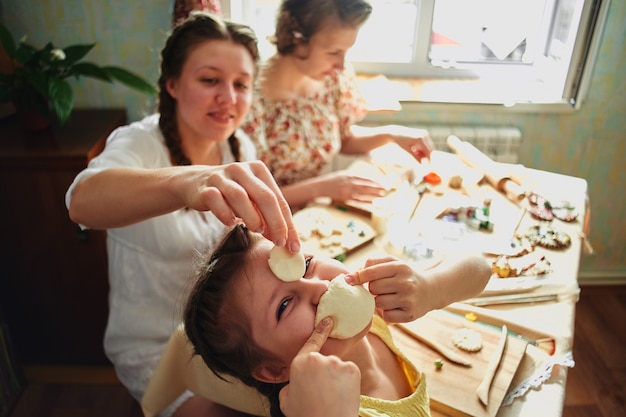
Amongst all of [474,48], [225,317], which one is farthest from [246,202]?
[474,48]

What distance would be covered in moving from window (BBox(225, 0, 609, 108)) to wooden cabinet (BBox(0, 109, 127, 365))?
106 centimetres

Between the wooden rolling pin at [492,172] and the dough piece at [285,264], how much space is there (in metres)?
1.01

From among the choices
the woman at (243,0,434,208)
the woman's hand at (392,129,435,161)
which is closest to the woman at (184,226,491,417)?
the woman at (243,0,434,208)

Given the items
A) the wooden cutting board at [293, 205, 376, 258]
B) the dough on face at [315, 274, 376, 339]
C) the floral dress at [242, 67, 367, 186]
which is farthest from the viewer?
the floral dress at [242, 67, 367, 186]

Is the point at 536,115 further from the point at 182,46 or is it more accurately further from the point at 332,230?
the point at 182,46

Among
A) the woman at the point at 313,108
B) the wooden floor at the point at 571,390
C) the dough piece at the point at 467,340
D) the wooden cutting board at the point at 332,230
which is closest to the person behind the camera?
the dough piece at the point at 467,340

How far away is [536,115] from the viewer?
8.11 feet

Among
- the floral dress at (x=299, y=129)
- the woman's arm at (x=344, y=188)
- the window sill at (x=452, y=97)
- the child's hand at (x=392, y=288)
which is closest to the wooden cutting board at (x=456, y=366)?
the child's hand at (x=392, y=288)

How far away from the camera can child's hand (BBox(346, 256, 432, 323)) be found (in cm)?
96

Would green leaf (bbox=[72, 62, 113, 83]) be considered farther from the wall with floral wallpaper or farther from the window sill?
the window sill

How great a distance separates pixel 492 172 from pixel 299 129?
743 millimetres

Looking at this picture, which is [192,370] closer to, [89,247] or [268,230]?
[268,230]

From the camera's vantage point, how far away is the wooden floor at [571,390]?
2.02 metres

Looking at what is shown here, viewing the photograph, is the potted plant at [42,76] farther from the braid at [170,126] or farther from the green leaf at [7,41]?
Answer: the braid at [170,126]
